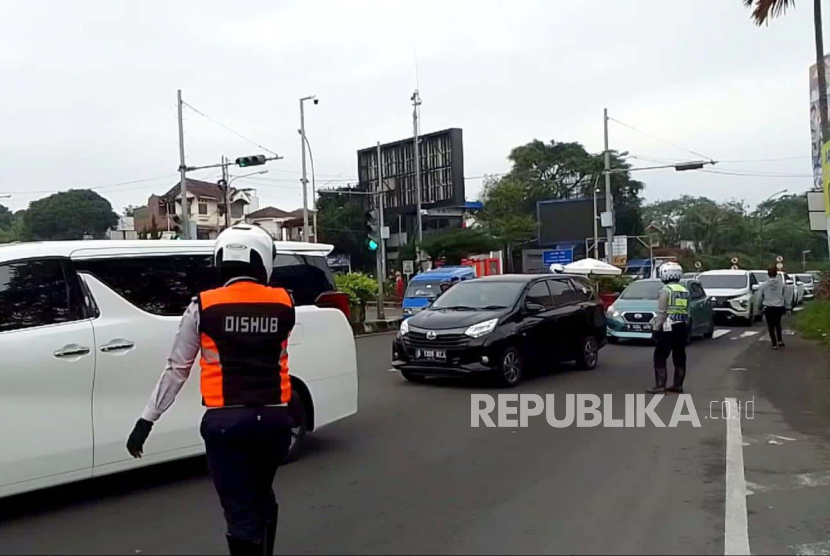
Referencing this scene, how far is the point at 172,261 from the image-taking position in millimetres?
6770

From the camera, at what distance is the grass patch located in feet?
65.3

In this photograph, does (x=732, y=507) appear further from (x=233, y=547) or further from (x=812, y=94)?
(x=812, y=94)

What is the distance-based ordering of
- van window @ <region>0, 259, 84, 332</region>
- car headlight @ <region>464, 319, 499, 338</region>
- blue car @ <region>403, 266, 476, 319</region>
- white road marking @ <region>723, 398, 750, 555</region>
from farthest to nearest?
1. blue car @ <region>403, 266, 476, 319</region>
2. car headlight @ <region>464, 319, 499, 338</region>
3. van window @ <region>0, 259, 84, 332</region>
4. white road marking @ <region>723, 398, 750, 555</region>

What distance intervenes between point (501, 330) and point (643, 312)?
309 inches

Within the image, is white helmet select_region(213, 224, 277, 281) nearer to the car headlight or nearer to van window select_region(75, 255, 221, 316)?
van window select_region(75, 255, 221, 316)

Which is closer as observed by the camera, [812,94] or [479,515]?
[479,515]

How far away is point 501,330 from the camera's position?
11.8 m

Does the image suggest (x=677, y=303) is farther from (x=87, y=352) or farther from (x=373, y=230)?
(x=373, y=230)

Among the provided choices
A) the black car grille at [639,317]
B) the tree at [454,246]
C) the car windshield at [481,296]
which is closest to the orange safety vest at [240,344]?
the car windshield at [481,296]

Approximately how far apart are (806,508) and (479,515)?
7.55ft

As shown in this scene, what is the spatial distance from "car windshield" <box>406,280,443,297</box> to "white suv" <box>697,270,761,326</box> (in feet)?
26.1

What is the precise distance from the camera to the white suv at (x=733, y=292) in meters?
24.9

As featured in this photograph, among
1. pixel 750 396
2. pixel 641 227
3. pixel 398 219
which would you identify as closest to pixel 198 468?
pixel 750 396

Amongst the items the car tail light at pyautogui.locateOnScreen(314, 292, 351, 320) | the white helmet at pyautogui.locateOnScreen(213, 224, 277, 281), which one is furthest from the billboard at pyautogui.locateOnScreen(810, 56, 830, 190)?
the white helmet at pyautogui.locateOnScreen(213, 224, 277, 281)
